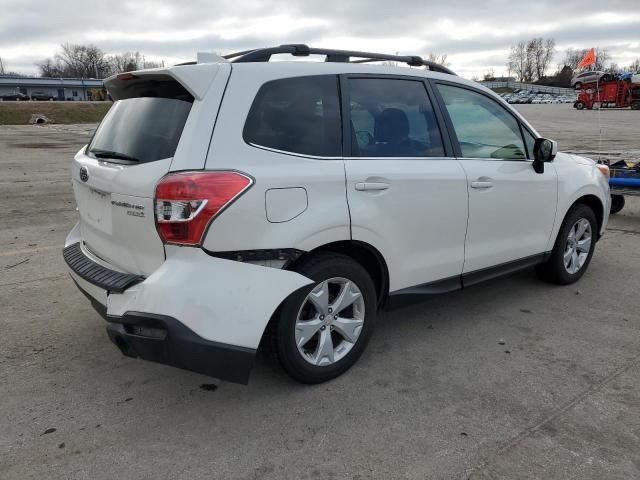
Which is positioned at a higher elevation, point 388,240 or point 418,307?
point 388,240

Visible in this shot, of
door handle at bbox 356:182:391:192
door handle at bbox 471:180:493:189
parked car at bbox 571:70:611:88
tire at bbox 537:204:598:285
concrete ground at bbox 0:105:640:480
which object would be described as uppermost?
parked car at bbox 571:70:611:88

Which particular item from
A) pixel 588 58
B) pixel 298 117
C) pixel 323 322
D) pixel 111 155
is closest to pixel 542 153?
pixel 298 117

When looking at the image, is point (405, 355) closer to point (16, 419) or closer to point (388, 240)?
point (388, 240)

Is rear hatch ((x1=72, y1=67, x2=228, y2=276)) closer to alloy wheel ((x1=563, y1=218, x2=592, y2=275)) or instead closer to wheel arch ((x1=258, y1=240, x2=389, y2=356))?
wheel arch ((x1=258, y1=240, x2=389, y2=356))

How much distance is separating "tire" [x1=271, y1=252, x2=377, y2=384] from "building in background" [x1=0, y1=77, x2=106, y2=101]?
102 m

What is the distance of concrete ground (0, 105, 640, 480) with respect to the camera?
8.13ft

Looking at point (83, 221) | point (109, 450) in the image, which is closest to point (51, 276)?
point (83, 221)

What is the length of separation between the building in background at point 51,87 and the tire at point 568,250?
101 metres

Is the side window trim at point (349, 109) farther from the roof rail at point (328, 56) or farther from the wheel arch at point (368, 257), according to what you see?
the wheel arch at point (368, 257)

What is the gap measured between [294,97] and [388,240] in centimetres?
101

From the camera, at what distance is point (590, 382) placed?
3176 millimetres

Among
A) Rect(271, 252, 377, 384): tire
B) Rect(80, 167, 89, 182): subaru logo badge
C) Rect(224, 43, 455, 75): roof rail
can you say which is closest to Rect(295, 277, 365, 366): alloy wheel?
Rect(271, 252, 377, 384): tire

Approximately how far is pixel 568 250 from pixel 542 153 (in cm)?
114

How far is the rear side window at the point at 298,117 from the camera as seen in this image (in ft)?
9.17
